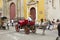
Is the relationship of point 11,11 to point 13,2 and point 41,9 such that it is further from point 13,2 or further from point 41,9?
point 41,9

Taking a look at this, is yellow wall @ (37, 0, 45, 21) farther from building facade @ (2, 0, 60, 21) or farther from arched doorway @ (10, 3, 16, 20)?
arched doorway @ (10, 3, 16, 20)

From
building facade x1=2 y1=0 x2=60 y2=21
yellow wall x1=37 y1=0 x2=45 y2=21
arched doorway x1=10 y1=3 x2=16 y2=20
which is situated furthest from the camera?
arched doorway x1=10 y1=3 x2=16 y2=20

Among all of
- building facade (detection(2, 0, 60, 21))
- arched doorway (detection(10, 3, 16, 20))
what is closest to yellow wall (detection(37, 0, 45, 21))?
building facade (detection(2, 0, 60, 21))

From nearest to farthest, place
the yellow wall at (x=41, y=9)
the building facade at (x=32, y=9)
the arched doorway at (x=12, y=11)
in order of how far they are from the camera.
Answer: the building facade at (x=32, y=9), the yellow wall at (x=41, y=9), the arched doorway at (x=12, y=11)

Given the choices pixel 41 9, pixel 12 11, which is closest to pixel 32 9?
pixel 41 9

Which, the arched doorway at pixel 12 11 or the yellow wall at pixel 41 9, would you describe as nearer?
the yellow wall at pixel 41 9

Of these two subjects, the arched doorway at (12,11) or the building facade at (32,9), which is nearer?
the building facade at (32,9)

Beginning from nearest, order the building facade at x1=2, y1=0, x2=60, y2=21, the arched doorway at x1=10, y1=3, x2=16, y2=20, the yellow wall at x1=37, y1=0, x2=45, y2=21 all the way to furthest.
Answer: the building facade at x1=2, y1=0, x2=60, y2=21, the yellow wall at x1=37, y1=0, x2=45, y2=21, the arched doorway at x1=10, y1=3, x2=16, y2=20

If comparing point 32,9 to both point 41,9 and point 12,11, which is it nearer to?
point 41,9

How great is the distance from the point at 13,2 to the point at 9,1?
0.91 m

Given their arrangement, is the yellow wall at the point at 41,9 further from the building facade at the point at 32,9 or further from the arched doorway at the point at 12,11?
→ the arched doorway at the point at 12,11

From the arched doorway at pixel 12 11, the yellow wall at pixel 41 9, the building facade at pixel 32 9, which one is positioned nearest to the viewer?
the building facade at pixel 32 9

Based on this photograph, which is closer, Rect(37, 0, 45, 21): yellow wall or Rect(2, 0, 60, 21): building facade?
Rect(2, 0, 60, 21): building facade

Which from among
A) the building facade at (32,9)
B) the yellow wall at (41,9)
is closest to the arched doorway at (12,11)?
the building facade at (32,9)
